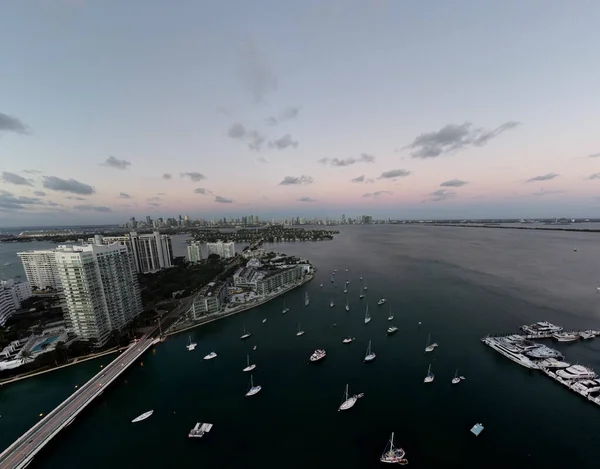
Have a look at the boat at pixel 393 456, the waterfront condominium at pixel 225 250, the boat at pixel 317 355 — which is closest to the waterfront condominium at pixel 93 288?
the boat at pixel 317 355

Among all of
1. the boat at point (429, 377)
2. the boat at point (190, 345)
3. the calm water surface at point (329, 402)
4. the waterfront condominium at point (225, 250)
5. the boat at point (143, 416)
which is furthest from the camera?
the waterfront condominium at point (225, 250)

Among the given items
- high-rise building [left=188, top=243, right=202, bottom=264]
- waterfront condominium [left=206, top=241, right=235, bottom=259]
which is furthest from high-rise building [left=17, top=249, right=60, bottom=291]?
waterfront condominium [left=206, top=241, right=235, bottom=259]

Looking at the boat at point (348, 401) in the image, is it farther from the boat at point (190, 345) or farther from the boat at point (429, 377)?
the boat at point (190, 345)

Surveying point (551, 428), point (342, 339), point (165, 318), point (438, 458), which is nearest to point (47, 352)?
point (165, 318)

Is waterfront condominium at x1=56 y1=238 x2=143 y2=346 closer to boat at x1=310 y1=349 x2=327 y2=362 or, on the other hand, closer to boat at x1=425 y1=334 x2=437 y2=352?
boat at x1=310 y1=349 x2=327 y2=362

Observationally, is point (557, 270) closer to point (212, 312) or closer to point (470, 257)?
point (470, 257)

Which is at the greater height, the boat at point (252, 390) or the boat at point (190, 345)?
the boat at point (190, 345)
